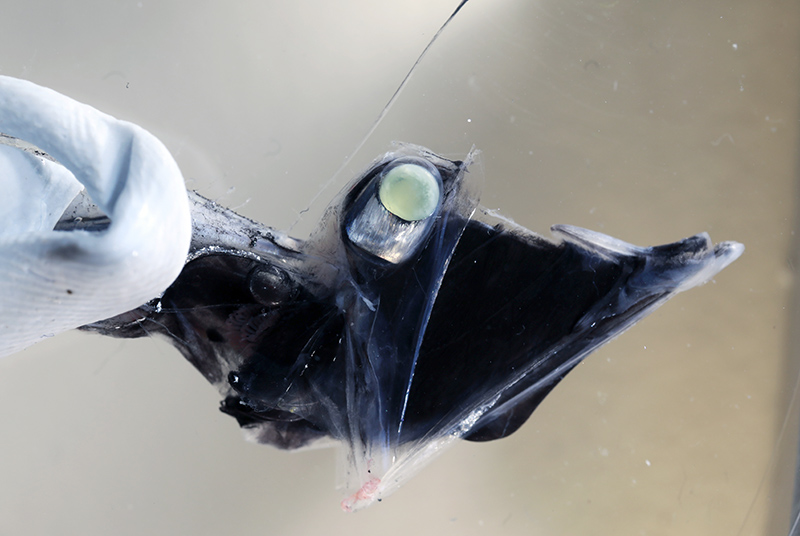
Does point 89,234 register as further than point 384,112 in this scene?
No

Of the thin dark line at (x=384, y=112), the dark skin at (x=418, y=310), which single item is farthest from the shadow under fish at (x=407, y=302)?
the thin dark line at (x=384, y=112)

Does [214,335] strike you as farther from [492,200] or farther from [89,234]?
[492,200]

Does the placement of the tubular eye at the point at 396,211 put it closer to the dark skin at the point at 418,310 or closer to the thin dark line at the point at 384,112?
the dark skin at the point at 418,310

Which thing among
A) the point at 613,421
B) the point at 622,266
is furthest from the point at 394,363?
the point at 613,421

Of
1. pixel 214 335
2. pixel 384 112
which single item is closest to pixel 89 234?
pixel 214 335

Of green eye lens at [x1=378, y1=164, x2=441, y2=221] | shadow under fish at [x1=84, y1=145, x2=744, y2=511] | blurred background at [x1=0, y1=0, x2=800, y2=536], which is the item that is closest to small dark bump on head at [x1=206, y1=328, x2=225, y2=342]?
shadow under fish at [x1=84, y1=145, x2=744, y2=511]

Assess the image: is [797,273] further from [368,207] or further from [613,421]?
[368,207]
